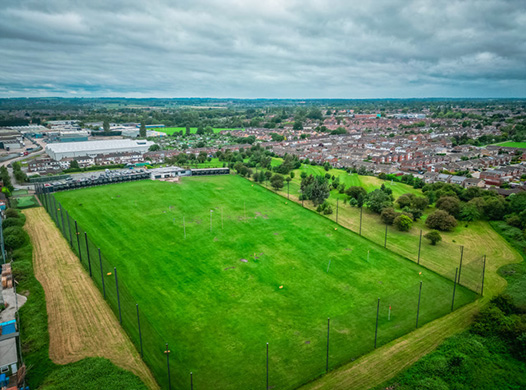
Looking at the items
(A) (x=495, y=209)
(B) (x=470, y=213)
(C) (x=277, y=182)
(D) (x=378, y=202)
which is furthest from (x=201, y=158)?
(A) (x=495, y=209)

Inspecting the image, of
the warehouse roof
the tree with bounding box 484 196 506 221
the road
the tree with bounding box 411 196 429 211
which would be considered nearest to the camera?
the tree with bounding box 484 196 506 221

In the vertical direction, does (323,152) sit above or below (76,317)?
above

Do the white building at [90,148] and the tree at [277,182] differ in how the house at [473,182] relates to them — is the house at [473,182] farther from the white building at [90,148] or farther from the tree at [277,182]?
the white building at [90,148]

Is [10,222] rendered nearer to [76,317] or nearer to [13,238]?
[13,238]

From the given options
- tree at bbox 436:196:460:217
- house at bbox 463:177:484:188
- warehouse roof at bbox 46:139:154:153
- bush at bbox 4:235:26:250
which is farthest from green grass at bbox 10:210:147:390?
warehouse roof at bbox 46:139:154:153

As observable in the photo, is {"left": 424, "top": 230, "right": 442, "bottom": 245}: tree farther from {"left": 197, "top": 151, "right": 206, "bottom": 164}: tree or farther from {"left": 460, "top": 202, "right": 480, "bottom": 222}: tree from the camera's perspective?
{"left": 197, "top": 151, "right": 206, "bottom": 164}: tree

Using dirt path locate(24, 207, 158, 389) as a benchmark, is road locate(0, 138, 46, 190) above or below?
above

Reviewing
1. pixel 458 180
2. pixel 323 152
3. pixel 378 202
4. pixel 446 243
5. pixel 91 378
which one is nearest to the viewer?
pixel 91 378
